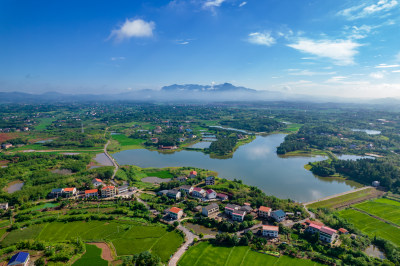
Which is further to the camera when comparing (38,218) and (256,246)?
(38,218)

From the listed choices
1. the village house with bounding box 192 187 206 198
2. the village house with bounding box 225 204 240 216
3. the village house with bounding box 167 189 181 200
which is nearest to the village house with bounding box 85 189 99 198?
the village house with bounding box 167 189 181 200

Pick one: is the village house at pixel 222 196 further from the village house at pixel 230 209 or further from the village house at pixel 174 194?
the village house at pixel 174 194

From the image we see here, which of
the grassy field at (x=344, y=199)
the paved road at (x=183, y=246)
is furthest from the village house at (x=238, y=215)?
the grassy field at (x=344, y=199)

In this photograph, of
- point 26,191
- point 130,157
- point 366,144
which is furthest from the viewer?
point 366,144

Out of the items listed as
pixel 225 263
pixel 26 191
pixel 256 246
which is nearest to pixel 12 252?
pixel 26 191

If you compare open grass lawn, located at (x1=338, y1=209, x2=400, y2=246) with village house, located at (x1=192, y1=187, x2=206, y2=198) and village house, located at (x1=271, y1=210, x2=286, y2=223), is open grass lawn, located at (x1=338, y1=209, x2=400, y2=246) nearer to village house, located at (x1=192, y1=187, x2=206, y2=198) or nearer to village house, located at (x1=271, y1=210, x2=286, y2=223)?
village house, located at (x1=271, y1=210, x2=286, y2=223)

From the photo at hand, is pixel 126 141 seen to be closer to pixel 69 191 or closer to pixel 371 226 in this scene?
pixel 69 191

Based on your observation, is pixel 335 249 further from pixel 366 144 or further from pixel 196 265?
pixel 366 144
